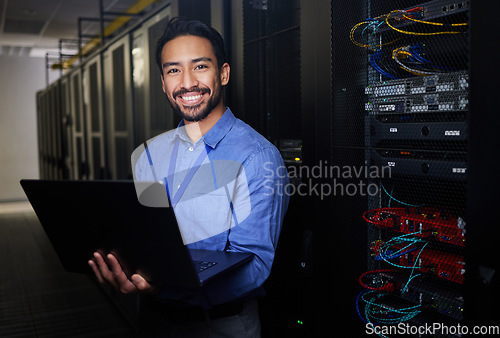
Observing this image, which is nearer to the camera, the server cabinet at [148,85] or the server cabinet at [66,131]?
the server cabinet at [148,85]

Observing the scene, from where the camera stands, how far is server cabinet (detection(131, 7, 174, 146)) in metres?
2.20

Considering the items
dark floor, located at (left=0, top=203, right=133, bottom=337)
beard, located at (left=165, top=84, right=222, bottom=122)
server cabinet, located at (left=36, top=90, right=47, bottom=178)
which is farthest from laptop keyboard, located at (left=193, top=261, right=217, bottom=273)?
server cabinet, located at (left=36, top=90, right=47, bottom=178)

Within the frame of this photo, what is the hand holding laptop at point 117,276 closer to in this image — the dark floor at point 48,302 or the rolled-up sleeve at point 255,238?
the rolled-up sleeve at point 255,238

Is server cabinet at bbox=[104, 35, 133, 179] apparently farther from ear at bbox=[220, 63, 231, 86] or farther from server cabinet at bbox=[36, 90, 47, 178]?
server cabinet at bbox=[36, 90, 47, 178]

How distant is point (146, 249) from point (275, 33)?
841 millimetres

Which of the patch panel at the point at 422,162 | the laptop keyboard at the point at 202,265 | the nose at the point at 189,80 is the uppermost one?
the nose at the point at 189,80

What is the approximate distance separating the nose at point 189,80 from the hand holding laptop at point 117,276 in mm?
560

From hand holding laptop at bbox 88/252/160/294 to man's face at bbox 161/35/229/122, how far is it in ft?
1.68

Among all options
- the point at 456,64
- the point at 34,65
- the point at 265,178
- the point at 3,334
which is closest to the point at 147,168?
the point at 265,178

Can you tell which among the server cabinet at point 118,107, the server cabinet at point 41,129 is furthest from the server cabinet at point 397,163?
the server cabinet at point 41,129

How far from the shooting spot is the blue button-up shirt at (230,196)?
1.14 meters

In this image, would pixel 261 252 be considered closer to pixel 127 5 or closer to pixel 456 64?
pixel 456 64

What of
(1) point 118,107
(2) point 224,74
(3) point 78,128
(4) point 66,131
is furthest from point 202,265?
(4) point 66,131

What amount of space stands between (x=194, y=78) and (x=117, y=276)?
61 cm
